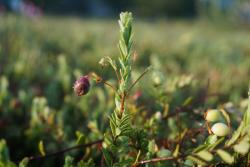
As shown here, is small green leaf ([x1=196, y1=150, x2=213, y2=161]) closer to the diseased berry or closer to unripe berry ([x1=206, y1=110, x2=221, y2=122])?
unripe berry ([x1=206, y1=110, x2=221, y2=122])

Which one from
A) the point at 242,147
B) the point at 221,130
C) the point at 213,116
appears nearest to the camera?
the point at 242,147

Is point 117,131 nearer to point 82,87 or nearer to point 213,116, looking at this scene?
point 82,87

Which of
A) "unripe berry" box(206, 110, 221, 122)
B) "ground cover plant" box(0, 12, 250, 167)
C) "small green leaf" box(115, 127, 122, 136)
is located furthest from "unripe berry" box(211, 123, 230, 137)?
"small green leaf" box(115, 127, 122, 136)

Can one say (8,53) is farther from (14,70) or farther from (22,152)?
(22,152)

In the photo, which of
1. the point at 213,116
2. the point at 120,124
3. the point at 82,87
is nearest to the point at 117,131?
the point at 120,124

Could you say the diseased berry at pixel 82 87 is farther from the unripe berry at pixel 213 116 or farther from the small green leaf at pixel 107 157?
the unripe berry at pixel 213 116

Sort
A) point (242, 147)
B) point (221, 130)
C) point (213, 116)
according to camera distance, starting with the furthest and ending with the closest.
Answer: point (213, 116) → point (221, 130) → point (242, 147)

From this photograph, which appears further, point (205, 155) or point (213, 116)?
point (213, 116)

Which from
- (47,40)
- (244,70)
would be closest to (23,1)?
(47,40)

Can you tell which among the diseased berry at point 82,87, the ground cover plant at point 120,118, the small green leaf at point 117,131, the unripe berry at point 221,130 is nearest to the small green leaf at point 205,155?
the ground cover plant at point 120,118

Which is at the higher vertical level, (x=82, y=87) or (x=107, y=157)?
(x=82, y=87)

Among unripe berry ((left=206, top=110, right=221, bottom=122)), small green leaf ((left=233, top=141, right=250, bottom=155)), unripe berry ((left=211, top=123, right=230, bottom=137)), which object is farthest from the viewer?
unripe berry ((left=206, top=110, right=221, bottom=122))
